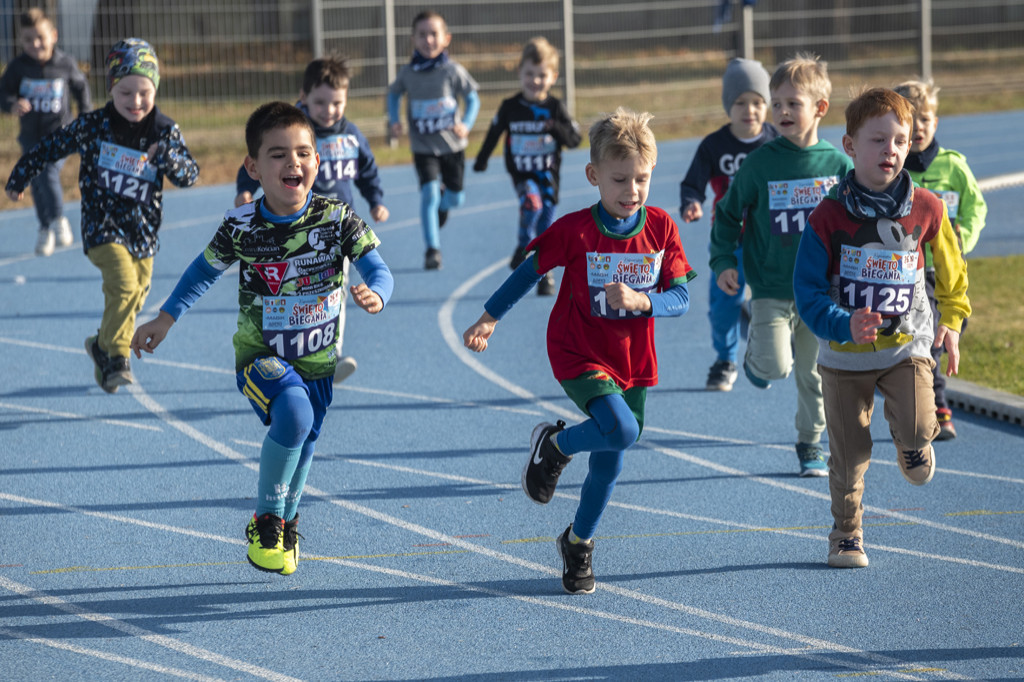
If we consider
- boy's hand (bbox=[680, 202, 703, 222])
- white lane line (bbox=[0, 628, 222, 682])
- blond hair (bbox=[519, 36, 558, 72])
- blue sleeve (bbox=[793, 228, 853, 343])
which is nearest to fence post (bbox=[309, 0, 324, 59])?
blond hair (bbox=[519, 36, 558, 72])

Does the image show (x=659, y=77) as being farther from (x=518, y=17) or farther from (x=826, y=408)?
(x=826, y=408)

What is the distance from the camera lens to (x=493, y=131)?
11258 millimetres

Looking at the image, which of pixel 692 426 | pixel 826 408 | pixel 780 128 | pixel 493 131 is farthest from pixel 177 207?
pixel 826 408

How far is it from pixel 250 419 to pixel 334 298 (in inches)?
114

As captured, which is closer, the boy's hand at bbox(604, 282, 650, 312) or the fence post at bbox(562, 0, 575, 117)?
the boy's hand at bbox(604, 282, 650, 312)

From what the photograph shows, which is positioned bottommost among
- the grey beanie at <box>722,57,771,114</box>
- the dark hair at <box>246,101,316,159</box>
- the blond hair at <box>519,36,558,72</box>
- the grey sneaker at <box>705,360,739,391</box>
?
the grey sneaker at <box>705,360,739,391</box>

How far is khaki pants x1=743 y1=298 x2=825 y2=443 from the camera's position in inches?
260

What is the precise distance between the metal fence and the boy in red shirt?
15.7m

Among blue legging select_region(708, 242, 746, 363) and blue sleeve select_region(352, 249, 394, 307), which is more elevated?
blue sleeve select_region(352, 249, 394, 307)

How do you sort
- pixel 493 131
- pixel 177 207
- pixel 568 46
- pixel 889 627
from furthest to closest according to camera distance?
pixel 568 46, pixel 177 207, pixel 493 131, pixel 889 627

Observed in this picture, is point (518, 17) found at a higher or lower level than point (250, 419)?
higher

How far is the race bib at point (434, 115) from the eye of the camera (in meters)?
12.4

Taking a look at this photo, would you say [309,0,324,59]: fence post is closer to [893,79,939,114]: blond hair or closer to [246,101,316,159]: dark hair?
[893,79,939,114]: blond hair

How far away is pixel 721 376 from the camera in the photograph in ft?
28.1
